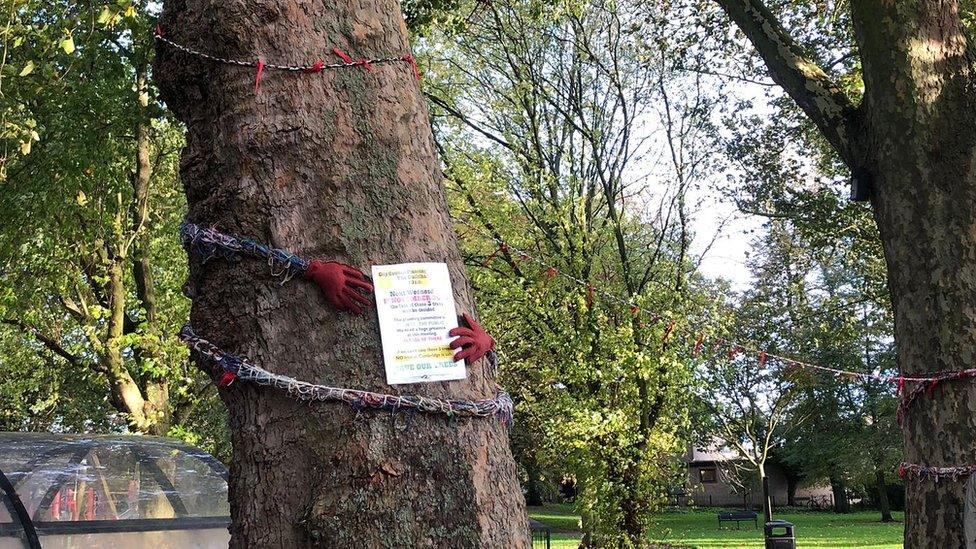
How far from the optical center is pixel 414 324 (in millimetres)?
1924

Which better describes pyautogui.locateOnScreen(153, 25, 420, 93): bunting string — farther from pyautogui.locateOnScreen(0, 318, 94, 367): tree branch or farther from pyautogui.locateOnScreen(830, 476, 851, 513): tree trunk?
pyautogui.locateOnScreen(830, 476, 851, 513): tree trunk

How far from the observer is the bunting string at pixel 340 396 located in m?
1.80

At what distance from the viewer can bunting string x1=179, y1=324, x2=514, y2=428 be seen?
1799mm

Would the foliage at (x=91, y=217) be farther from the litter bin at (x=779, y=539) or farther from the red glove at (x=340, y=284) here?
the litter bin at (x=779, y=539)

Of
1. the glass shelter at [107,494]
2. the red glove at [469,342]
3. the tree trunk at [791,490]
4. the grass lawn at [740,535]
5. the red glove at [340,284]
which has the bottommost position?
the tree trunk at [791,490]

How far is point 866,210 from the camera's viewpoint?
44.4 ft

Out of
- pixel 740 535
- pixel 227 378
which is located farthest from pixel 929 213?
pixel 740 535

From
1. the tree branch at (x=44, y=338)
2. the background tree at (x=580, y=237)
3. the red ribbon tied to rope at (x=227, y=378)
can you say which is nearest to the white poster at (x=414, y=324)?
the red ribbon tied to rope at (x=227, y=378)

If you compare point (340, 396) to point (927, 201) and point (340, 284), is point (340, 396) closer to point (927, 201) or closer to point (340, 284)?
point (340, 284)

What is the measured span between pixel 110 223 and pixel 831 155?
37.7 ft

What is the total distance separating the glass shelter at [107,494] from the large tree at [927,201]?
4.78m

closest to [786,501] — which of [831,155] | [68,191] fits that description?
[831,155]

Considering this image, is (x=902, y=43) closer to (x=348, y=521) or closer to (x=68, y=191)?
(x=348, y=521)

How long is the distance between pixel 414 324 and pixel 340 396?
9.4 inches
